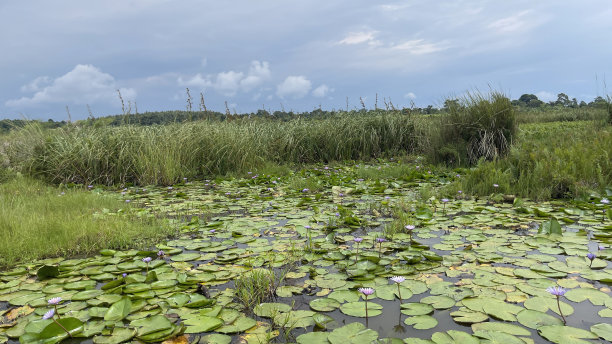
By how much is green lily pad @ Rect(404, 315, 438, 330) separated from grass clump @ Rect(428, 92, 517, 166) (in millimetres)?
5279

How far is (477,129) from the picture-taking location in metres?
6.59

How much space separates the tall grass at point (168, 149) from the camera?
6.61m

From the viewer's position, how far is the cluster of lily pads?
1.67 m

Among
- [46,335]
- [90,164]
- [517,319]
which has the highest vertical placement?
[90,164]

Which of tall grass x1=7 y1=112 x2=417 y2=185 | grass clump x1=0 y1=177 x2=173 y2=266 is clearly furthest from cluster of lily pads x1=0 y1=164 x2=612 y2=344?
tall grass x1=7 y1=112 x2=417 y2=185

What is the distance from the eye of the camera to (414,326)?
1.67 metres

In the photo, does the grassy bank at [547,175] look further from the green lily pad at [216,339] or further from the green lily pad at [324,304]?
the green lily pad at [216,339]

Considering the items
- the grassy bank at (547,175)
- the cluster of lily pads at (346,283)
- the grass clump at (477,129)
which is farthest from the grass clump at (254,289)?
the grass clump at (477,129)

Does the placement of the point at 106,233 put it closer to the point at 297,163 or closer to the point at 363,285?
the point at 363,285

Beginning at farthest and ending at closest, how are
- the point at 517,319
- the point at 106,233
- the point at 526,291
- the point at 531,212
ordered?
the point at 531,212 < the point at 106,233 < the point at 526,291 < the point at 517,319

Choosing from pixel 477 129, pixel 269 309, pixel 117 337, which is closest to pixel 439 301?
pixel 269 309

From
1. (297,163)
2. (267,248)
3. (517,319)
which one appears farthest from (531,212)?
(297,163)

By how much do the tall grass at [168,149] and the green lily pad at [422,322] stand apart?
17.8 ft

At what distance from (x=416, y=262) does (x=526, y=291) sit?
65 cm
